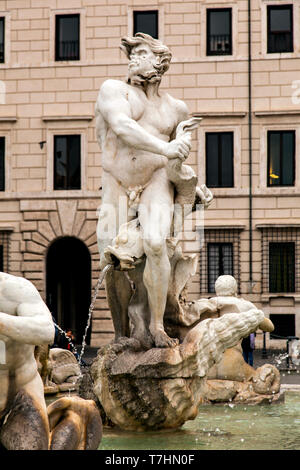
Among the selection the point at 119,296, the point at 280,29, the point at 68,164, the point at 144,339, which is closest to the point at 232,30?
the point at 280,29

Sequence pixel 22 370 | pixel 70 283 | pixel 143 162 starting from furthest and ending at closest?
pixel 70 283 < pixel 143 162 < pixel 22 370

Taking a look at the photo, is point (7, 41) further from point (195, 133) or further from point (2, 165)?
point (195, 133)

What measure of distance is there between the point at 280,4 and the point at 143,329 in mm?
23022

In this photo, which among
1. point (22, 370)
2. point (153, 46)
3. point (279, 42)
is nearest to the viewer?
point (22, 370)

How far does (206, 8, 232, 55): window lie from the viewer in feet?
96.1

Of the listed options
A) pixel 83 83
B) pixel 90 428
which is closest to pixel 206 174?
pixel 83 83

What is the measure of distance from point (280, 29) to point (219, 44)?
173 cm

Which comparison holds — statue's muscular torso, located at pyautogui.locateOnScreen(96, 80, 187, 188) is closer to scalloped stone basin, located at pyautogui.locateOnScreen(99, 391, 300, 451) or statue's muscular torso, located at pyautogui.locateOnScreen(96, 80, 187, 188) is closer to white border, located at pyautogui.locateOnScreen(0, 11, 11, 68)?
scalloped stone basin, located at pyautogui.locateOnScreen(99, 391, 300, 451)

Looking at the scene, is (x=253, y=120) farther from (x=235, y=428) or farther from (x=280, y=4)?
(x=235, y=428)

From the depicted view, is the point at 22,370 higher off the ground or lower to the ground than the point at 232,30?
lower

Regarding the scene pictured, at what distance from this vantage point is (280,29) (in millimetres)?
29156

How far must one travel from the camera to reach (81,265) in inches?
1259

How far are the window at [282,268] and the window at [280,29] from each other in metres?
5.50

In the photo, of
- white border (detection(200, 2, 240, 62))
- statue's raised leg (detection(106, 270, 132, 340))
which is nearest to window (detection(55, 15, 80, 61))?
white border (detection(200, 2, 240, 62))
